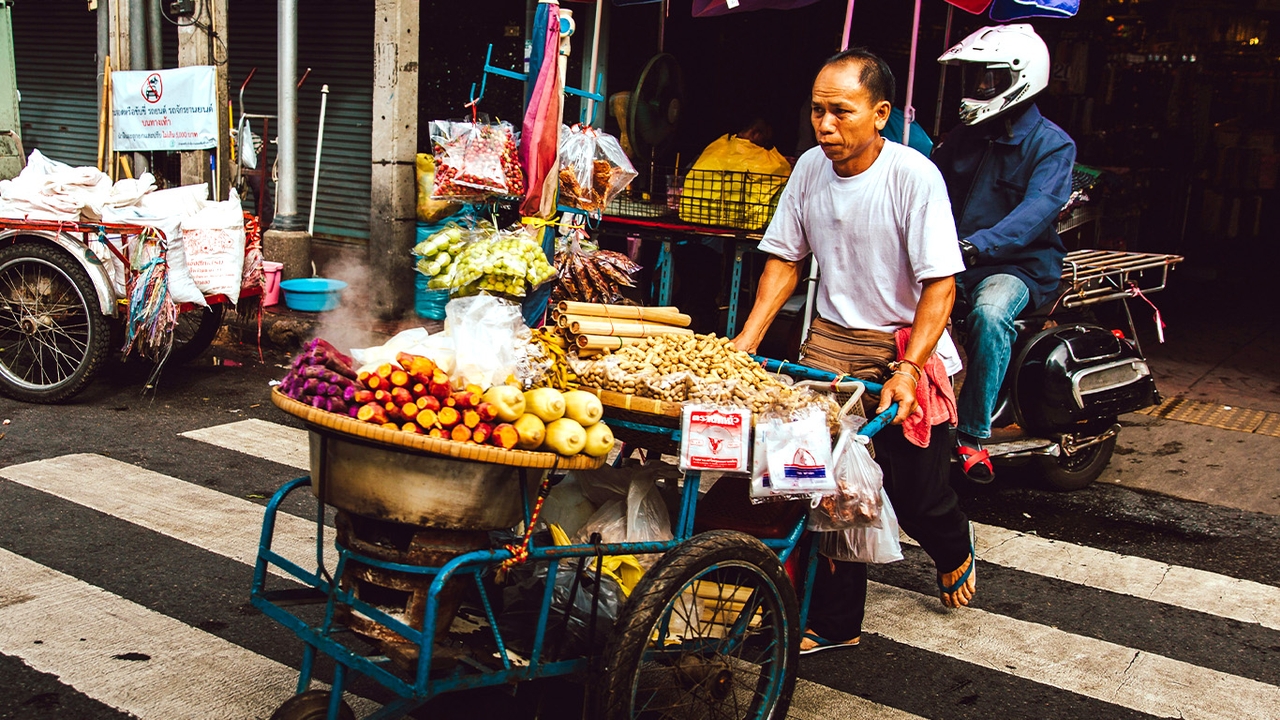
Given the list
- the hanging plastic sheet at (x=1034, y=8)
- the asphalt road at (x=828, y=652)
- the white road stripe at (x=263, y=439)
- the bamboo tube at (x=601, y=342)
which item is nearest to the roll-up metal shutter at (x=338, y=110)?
the white road stripe at (x=263, y=439)

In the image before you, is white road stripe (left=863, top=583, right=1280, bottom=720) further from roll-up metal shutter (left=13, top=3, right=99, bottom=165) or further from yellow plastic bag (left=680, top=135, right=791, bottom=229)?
roll-up metal shutter (left=13, top=3, right=99, bottom=165)

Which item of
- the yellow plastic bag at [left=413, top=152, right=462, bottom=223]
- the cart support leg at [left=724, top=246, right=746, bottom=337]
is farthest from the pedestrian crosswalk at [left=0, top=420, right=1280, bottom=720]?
the yellow plastic bag at [left=413, top=152, right=462, bottom=223]

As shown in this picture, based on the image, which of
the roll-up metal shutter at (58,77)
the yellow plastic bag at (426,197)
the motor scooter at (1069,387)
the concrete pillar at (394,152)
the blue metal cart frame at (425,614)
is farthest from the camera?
the roll-up metal shutter at (58,77)

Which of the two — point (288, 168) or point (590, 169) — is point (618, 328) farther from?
point (288, 168)

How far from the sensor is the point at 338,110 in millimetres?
10570

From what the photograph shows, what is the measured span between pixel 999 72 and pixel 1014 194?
603 millimetres

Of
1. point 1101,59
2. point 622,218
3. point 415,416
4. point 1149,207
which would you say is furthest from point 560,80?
point 1149,207

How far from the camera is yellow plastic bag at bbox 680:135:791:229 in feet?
24.2

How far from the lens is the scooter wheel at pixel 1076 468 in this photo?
588 centimetres

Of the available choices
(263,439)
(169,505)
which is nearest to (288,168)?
(263,439)

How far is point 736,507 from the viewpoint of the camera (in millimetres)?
3486

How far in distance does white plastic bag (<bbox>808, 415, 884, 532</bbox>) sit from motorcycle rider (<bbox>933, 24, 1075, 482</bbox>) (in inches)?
90.1

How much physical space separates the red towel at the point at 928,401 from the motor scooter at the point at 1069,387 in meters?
1.95

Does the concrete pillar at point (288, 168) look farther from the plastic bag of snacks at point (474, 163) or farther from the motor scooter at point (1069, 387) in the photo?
the motor scooter at point (1069, 387)
